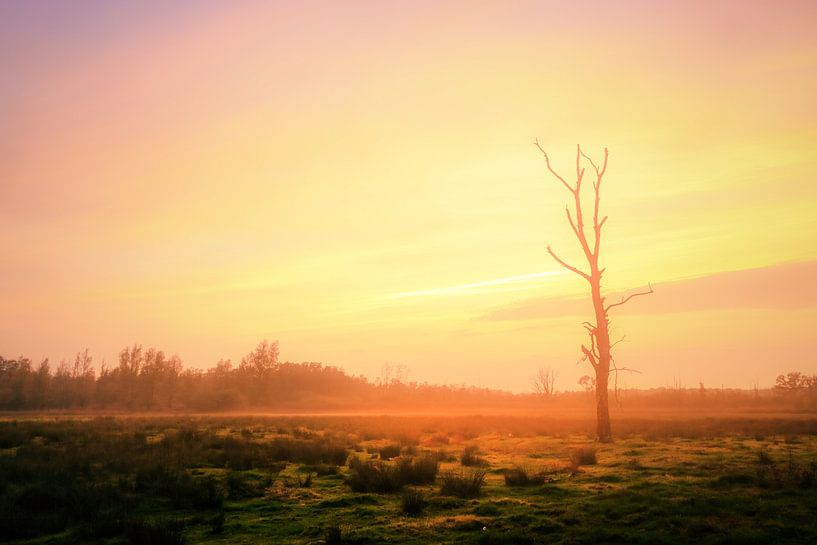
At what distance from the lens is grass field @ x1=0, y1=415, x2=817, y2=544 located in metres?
9.70

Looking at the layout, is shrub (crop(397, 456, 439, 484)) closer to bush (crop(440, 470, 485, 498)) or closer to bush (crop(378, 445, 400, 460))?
bush (crop(440, 470, 485, 498))

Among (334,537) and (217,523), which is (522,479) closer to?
(334,537)

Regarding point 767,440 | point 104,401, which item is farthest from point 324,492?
point 104,401

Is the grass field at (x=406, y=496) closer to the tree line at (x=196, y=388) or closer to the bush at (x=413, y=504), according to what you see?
the bush at (x=413, y=504)

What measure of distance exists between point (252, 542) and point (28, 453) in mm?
14465

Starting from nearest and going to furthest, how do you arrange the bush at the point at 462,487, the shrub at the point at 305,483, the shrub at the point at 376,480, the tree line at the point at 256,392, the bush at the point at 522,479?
the bush at the point at 462,487
the shrub at the point at 376,480
the bush at the point at 522,479
the shrub at the point at 305,483
the tree line at the point at 256,392

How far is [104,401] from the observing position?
328 ft

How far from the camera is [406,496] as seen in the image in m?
11.7

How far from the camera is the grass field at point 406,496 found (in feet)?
31.8

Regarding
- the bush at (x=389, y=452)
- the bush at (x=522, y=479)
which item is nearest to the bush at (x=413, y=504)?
the bush at (x=522, y=479)

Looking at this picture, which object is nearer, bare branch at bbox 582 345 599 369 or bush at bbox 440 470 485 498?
bush at bbox 440 470 485 498

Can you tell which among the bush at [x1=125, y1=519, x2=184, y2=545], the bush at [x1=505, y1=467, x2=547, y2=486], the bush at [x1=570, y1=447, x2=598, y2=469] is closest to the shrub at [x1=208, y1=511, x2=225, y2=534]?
the bush at [x1=125, y1=519, x2=184, y2=545]

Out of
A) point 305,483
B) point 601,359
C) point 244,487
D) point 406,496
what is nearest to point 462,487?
point 406,496

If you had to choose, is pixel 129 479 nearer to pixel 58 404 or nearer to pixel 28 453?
pixel 28 453
